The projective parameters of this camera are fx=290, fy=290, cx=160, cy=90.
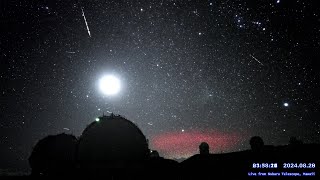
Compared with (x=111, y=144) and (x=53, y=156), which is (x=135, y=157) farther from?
(x=53, y=156)

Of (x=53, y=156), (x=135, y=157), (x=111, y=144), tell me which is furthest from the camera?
(x=53, y=156)

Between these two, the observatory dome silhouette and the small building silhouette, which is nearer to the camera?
the observatory dome silhouette

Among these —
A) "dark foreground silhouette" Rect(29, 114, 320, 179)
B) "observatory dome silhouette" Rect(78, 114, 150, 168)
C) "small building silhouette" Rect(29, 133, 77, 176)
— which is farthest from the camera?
"small building silhouette" Rect(29, 133, 77, 176)

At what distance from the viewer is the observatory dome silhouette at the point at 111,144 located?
1928 cm

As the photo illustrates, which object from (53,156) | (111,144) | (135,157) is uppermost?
(111,144)

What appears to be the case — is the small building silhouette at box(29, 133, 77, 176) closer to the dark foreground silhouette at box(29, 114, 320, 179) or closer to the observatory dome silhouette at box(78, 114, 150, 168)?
the dark foreground silhouette at box(29, 114, 320, 179)

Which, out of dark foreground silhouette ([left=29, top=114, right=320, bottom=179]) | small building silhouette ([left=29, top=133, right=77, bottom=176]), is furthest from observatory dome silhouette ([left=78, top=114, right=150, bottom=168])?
small building silhouette ([left=29, top=133, right=77, bottom=176])

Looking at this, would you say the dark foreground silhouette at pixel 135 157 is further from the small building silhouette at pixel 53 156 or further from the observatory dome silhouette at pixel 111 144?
the small building silhouette at pixel 53 156

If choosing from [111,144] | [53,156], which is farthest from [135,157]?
[53,156]

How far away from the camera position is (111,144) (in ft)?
63.8

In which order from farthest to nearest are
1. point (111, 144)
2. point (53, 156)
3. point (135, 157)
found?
point (53, 156)
point (135, 157)
point (111, 144)

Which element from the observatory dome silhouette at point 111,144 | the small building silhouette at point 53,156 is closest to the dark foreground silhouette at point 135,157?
the observatory dome silhouette at point 111,144

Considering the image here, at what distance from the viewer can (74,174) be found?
66.2 feet

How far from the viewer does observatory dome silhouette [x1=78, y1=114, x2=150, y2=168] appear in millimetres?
19281
